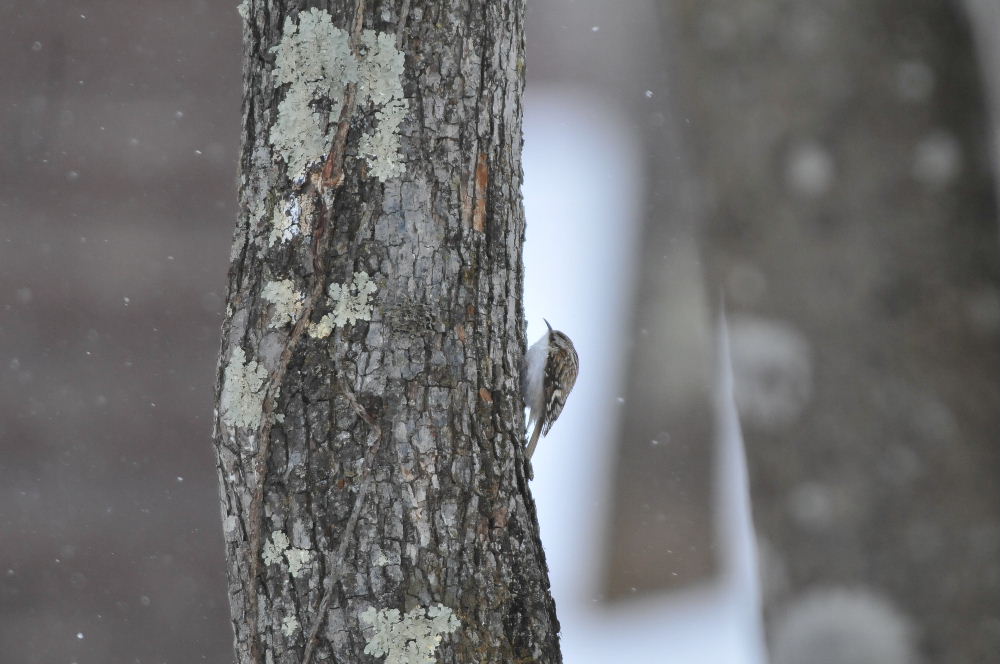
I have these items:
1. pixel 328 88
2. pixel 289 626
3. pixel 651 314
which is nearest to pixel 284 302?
pixel 328 88

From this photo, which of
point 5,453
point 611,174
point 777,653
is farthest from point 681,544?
point 777,653

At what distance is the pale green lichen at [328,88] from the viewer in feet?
4.83

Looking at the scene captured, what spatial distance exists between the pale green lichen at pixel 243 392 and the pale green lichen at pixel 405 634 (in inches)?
14.4

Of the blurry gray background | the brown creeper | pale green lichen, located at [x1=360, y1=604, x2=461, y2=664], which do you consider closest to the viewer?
the blurry gray background

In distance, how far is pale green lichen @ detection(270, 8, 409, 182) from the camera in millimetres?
1474

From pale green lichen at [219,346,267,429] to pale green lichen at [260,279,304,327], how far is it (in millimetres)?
78

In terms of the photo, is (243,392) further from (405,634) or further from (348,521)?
(405,634)

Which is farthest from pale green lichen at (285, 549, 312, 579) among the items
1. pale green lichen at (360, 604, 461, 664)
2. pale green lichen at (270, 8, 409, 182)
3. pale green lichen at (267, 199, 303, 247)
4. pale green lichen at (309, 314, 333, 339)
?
pale green lichen at (270, 8, 409, 182)

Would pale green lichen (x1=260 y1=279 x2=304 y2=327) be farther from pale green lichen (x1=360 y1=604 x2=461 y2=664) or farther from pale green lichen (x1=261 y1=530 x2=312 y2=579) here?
pale green lichen (x1=360 y1=604 x2=461 y2=664)

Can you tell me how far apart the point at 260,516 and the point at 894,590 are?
1.04 m

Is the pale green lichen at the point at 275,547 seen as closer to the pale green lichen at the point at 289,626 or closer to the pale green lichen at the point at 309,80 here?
the pale green lichen at the point at 289,626

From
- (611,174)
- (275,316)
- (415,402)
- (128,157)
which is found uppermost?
(611,174)

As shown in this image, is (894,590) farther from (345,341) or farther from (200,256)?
(200,256)

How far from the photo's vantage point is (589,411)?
507 centimetres
